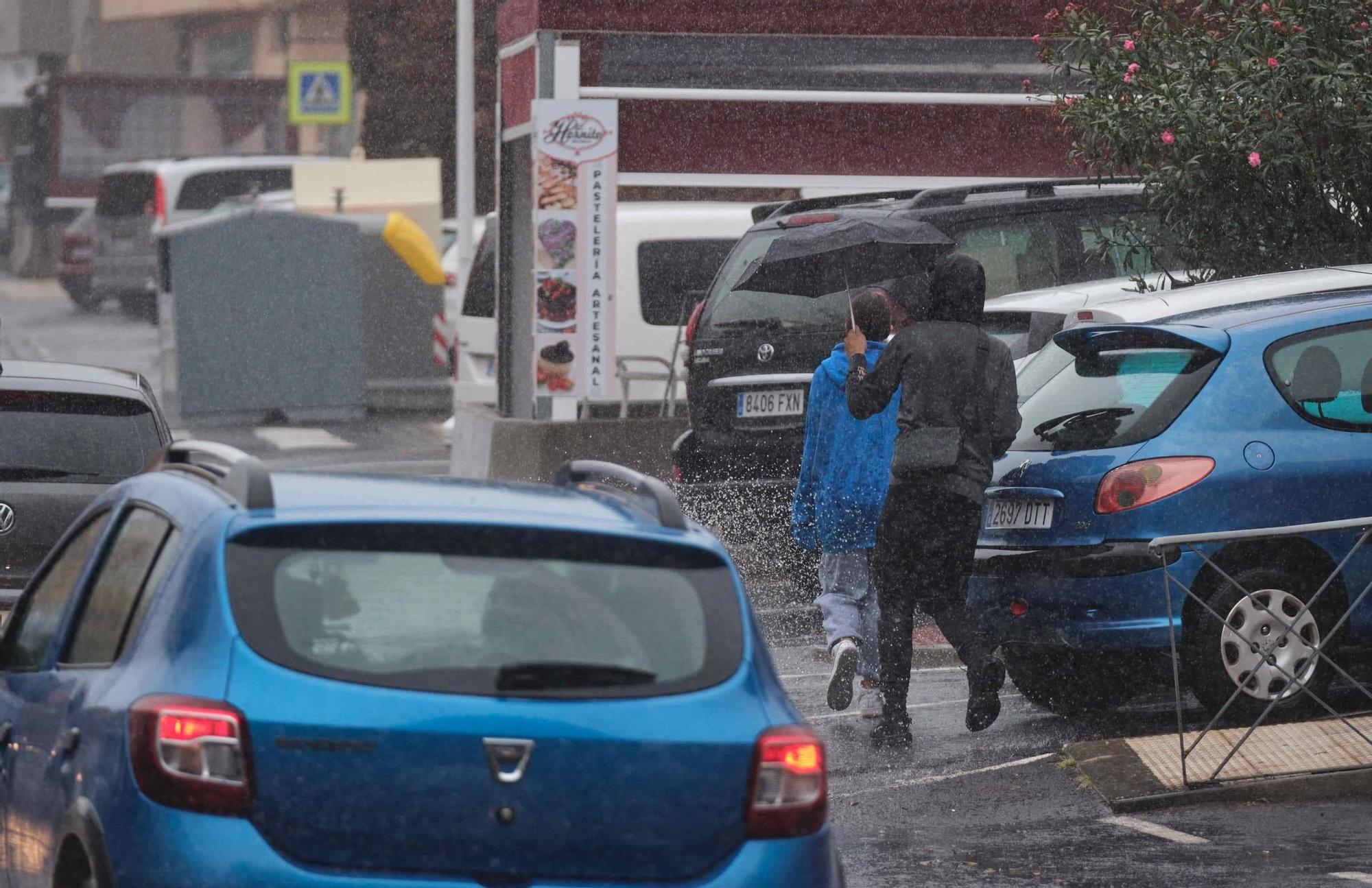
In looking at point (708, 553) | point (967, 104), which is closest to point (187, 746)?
point (708, 553)

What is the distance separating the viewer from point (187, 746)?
413 cm

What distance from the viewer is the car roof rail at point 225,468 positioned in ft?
14.7

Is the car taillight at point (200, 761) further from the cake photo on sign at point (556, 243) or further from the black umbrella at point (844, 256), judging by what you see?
the cake photo on sign at point (556, 243)

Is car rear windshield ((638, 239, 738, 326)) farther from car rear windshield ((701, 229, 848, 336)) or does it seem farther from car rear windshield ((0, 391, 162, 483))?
car rear windshield ((0, 391, 162, 483))

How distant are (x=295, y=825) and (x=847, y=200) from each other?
29.8 ft

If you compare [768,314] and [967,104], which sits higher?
[967,104]

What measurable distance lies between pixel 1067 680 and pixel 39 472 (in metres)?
4.10

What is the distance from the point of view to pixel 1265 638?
817cm

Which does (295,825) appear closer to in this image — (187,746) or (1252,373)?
(187,746)

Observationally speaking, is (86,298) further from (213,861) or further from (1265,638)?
(213,861)

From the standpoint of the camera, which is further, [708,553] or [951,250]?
[951,250]

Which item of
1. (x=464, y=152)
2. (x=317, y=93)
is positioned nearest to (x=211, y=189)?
(x=317, y=93)

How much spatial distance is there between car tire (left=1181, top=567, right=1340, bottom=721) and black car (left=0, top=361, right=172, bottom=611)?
4.02m

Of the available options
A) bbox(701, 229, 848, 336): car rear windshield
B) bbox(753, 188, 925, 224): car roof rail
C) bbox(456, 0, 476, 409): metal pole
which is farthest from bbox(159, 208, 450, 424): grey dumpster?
bbox(753, 188, 925, 224): car roof rail
